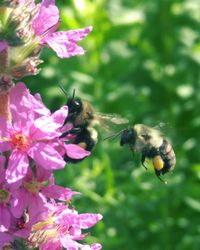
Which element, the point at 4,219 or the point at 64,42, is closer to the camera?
the point at 4,219

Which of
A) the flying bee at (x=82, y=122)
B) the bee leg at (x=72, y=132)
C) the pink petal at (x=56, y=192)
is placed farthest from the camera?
the flying bee at (x=82, y=122)

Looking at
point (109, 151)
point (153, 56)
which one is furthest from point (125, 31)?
point (109, 151)

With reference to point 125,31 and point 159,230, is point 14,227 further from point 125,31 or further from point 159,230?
point 125,31

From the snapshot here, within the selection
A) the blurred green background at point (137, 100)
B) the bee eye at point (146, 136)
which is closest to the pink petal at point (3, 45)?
the bee eye at point (146, 136)

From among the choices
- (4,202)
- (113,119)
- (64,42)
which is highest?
(64,42)

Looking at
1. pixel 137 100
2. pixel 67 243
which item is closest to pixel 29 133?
pixel 67 243

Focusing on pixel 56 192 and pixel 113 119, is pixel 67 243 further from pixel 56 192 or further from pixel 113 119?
pixel 113 119

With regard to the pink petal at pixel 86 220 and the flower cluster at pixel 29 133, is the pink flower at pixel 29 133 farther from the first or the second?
the pink petal at pixel 86 220
